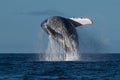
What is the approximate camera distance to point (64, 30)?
3372 cm

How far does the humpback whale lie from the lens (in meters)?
33.3

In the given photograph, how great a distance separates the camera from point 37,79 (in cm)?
2544

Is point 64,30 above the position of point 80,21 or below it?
below

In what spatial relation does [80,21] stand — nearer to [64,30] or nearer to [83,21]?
[83,21]

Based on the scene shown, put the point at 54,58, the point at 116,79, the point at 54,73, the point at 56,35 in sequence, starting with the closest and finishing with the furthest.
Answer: the point at 116,79
the point at 54,73
the point at 56,35
the point at 54,58

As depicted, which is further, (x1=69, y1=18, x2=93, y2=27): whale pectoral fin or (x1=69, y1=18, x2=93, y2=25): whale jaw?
(x1=69, y1=18, x2=93, y2=27): whale pectoral fin

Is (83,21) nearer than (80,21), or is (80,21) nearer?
(83,21)

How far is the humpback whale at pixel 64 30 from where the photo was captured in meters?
33.3

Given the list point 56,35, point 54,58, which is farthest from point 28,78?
point 54,58

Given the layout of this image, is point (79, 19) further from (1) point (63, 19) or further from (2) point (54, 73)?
(2) point (54, 73)

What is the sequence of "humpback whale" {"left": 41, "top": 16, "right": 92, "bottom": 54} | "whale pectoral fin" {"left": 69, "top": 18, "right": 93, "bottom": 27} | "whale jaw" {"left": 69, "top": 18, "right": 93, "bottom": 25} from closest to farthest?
"whale jaw" {"left": 69, "top": 18, "right": 93, "bottom": 25}
"humpback whale" {"left": 41, "top": 16, "right": 92, "bottom": 54}
"whale pectoral fin" {"left": 69, "top": 18, "right": 93, "bottom": 27}

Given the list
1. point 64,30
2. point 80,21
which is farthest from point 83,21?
point 64,30

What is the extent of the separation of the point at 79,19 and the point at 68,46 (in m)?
1.82

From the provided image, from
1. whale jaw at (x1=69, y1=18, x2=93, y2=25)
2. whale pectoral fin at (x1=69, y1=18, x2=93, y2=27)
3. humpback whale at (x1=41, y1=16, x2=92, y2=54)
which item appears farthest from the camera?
whale pectoral fin at (x1=69, y1=18, x2=93, y2=27)
